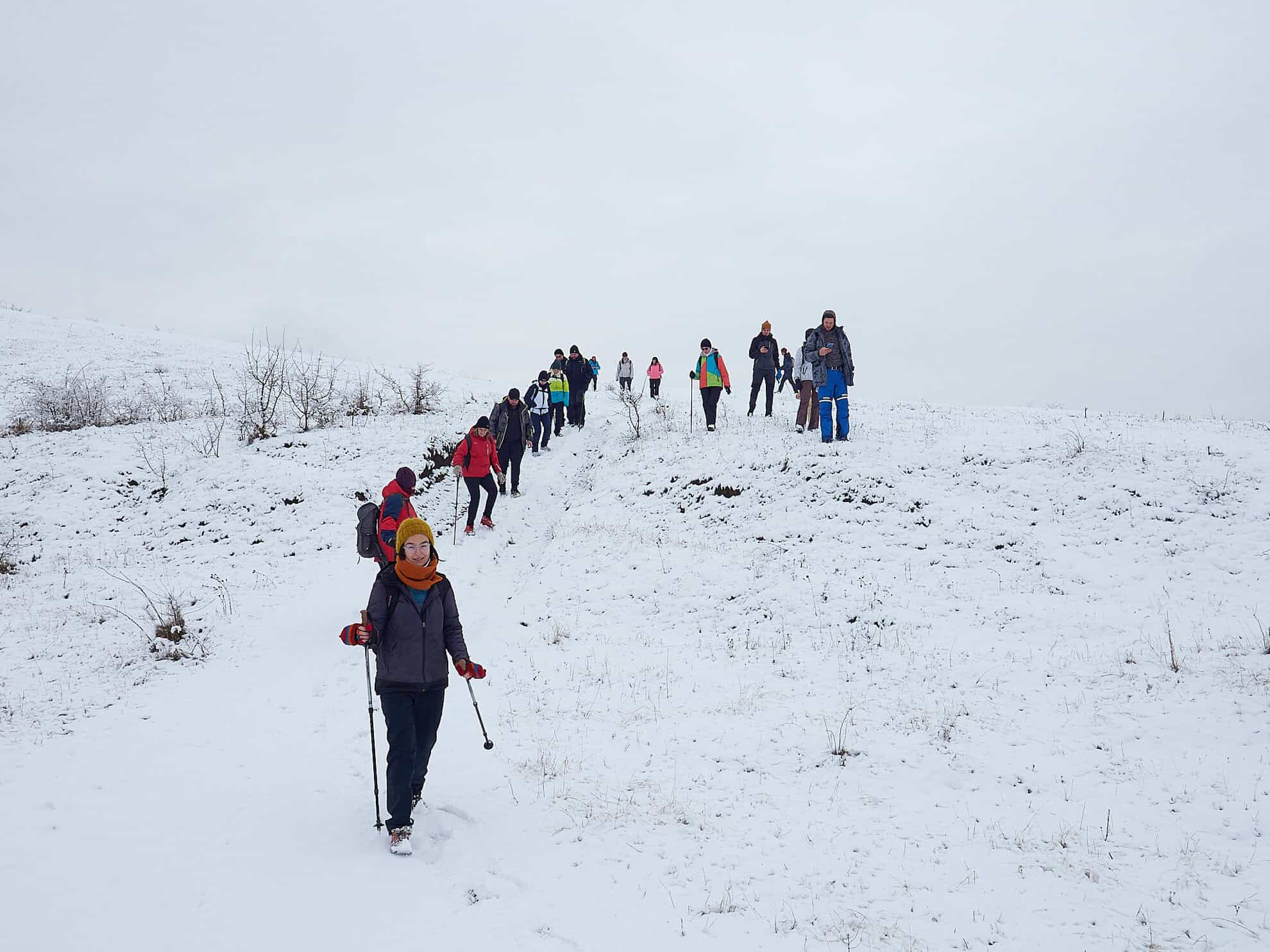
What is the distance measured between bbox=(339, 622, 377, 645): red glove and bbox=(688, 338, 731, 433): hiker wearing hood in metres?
13.8

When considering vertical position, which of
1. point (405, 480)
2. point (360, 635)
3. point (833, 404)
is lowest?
point (360, 635)

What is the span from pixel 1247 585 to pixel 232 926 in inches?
446

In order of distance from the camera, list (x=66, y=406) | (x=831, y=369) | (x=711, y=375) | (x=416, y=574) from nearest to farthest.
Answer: (x=416, y=574), (x=831, y=369), (x=711, y=375), (x=66, y=406)

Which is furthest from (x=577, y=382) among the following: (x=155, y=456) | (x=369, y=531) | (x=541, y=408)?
(x=369, y=531)

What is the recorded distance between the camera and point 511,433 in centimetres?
1655

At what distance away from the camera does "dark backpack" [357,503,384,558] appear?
913cm

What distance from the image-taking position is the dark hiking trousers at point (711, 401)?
727 inches

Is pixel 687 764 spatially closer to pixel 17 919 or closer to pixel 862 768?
pixel 862 768

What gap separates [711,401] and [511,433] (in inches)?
227

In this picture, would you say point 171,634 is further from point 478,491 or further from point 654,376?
point 654,376

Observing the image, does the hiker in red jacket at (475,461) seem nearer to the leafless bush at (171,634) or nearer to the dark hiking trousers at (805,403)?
the leafless bush at (171,634)

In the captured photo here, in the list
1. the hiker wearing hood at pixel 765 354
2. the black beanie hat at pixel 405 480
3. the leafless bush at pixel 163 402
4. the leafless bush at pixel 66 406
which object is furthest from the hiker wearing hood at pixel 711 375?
the leafless bush at pixel 66 406

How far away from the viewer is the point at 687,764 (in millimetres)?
6617

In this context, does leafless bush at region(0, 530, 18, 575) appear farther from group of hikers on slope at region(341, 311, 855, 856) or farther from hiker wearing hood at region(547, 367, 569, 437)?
hiker wearing hood at region(547, 367, 569, 437)
